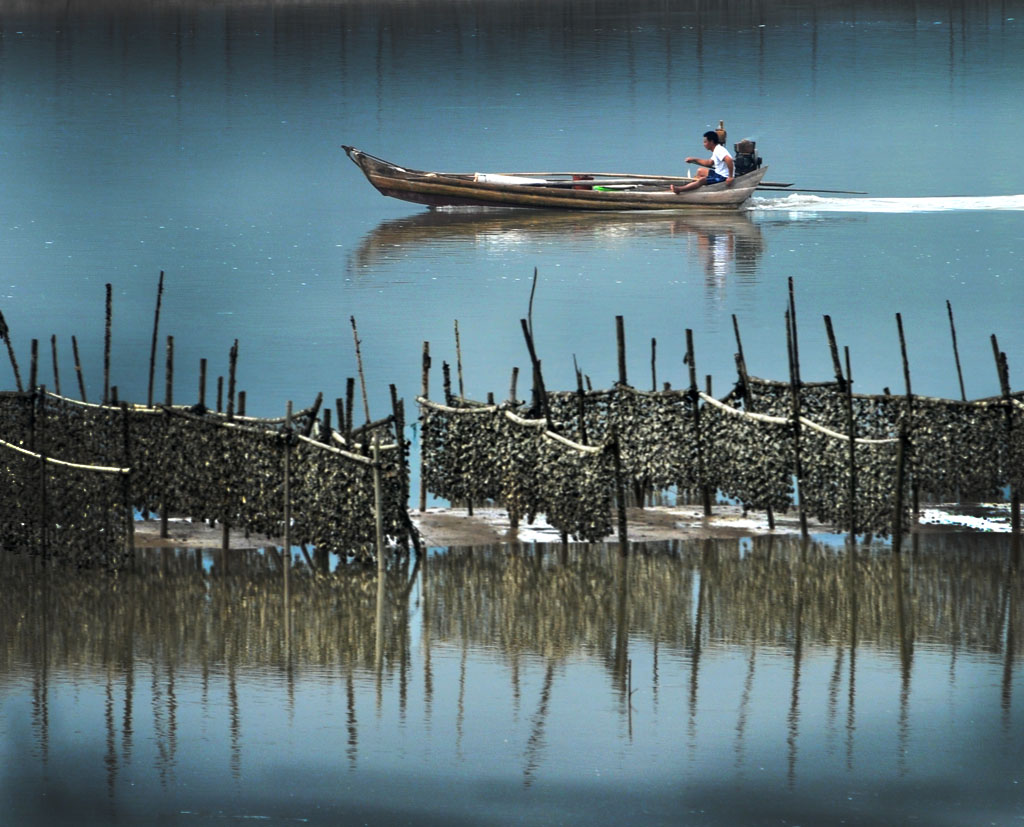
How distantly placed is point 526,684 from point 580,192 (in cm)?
3056

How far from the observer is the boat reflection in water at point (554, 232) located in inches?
1861

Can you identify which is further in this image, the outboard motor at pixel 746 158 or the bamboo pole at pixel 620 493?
the outboard motor at pixel 746 158

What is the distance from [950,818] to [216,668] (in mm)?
6737

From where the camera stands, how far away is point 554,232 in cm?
4909

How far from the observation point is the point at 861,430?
74.8ft

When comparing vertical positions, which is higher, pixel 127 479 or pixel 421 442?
pixel 421 442

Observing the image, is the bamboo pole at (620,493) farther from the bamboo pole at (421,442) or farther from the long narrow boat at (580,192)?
the long narrow boat at (580,192)

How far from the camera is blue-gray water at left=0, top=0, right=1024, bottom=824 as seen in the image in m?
15.3

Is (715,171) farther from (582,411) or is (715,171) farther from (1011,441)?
(582,411)

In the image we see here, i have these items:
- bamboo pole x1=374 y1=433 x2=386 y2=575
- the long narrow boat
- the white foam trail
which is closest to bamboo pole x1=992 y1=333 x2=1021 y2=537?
bamboo pole x1=374 y1=433 x2=386 y2=575

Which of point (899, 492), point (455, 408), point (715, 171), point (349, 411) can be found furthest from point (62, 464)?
point (715, 171)

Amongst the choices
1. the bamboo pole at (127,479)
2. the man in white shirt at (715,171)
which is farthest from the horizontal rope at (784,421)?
the man in white shirt at (715,171)

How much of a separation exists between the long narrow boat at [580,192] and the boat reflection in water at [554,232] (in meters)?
0.68

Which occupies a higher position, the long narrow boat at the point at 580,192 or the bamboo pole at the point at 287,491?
the long narrow boat at the point at 580,192
